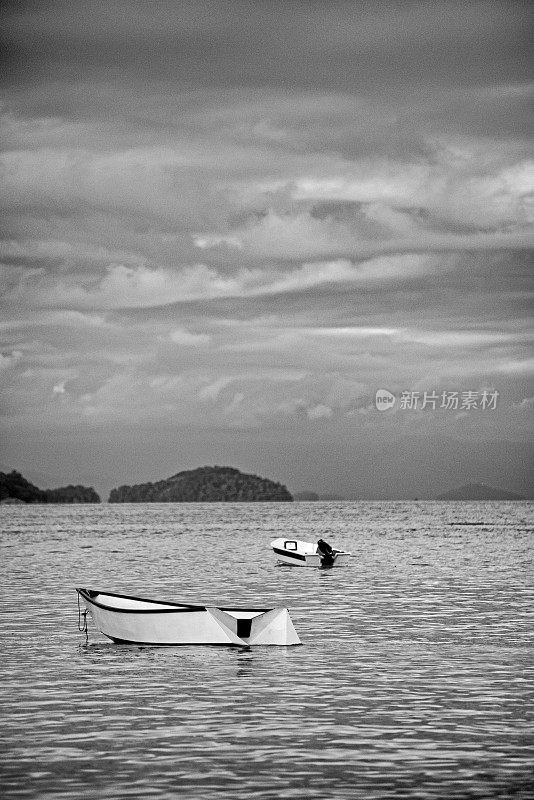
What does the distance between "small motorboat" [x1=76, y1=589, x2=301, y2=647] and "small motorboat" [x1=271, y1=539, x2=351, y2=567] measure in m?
54.0

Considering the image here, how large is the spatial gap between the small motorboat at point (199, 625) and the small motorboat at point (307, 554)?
54.0m

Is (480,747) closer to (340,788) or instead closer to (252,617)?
(340,788)

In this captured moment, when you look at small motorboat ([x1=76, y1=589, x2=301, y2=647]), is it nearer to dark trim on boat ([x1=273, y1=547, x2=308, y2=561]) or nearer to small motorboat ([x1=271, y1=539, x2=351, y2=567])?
small motorboat ([x1=271, y1=539, x2=351, y2=567])

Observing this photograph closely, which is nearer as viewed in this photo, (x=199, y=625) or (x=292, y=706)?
(x=292, y=706)

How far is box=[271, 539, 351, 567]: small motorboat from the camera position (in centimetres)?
10062

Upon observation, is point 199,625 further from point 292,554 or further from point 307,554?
point 292,554

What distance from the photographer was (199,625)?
149ft

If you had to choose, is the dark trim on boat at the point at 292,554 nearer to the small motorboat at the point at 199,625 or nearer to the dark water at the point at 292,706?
the dark water at the point at 292,706

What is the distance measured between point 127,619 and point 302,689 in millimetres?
12137

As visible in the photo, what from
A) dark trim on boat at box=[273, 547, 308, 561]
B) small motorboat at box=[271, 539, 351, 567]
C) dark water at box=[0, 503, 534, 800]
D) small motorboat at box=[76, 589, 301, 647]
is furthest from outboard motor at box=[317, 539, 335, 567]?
small motorboat at box=[76, 589, 301, 647]

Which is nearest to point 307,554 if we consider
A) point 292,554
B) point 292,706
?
point 292,554

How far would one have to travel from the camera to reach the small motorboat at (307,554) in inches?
3962

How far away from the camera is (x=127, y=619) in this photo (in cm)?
4656

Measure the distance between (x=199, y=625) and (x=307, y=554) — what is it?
58896mm
